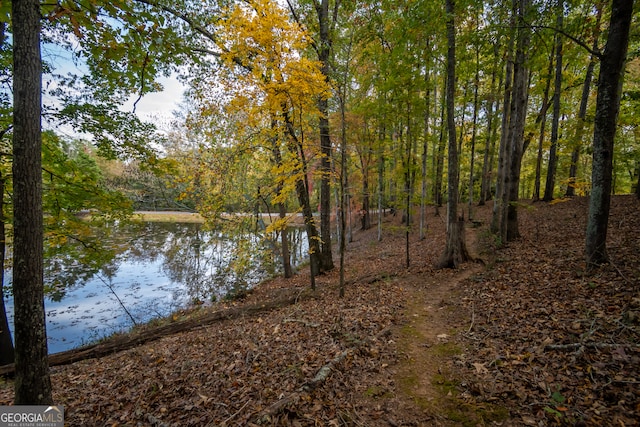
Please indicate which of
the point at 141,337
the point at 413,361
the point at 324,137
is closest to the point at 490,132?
the point at 324,137

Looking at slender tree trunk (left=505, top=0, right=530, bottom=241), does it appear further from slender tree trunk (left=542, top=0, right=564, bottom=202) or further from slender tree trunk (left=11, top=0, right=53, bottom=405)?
slender tree trunk (left=11, top=0, right=53, bottom=405)

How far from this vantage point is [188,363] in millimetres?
4664

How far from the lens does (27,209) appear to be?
9.43 feet

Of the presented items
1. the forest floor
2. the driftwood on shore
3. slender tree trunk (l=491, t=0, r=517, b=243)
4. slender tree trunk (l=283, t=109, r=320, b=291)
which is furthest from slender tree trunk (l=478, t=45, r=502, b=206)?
the driftwood on shore

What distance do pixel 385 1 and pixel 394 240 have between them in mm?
11195

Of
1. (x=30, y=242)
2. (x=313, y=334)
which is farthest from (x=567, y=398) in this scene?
(x=30, y=242)

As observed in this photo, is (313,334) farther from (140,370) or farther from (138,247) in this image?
(138,247)

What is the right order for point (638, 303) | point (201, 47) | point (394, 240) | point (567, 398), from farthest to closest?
1. point (394, 240)
2. point (201, 47)
3. point (638, 303)
4. point (567, 398)

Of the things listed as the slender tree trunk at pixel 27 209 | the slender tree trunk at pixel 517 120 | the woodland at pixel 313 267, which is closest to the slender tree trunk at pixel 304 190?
the woodland at pixel 313 267

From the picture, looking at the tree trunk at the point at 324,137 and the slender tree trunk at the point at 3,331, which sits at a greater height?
the tree trunk at the point at 324,137

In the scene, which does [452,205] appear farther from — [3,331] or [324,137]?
[3,331]

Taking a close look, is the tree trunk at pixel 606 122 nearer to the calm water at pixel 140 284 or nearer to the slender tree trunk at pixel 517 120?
the slender tree trunk at pixel 517 120

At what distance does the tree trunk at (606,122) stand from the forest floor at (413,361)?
0.64 m

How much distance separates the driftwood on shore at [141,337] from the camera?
20.0ft
